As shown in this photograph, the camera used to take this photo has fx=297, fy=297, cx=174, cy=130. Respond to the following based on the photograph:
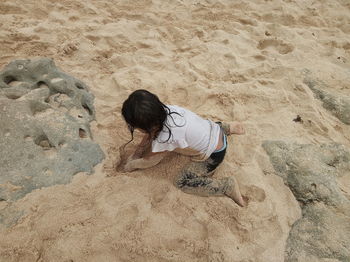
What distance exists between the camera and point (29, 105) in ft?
6.86

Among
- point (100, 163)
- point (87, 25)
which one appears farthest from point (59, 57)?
point (100, 163)

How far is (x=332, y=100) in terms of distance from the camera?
262 cm

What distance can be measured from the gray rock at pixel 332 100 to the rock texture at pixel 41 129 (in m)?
1.97

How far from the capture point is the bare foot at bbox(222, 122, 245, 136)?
2.27 metres

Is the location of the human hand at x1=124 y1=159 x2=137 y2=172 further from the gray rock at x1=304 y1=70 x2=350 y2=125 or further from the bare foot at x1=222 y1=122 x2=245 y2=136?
the gray rock at x1=304 y1=70 x2=350 y2=125

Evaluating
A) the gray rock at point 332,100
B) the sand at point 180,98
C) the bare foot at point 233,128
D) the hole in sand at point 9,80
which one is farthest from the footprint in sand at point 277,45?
the hole in sand at point 9,80

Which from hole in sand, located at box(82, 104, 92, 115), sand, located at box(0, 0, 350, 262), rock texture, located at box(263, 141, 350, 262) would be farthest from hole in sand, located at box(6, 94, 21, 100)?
rock texture, located at box(263, 141, 350, 262)

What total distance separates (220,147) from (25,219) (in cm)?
125

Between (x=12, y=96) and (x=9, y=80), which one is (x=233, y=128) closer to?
(x=12, y=96)

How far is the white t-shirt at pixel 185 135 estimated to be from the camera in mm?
1781

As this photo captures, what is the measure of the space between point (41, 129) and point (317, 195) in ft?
6.10

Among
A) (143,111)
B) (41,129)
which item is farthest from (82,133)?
(143,111)

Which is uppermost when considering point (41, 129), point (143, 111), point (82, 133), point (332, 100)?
point (143, 111)

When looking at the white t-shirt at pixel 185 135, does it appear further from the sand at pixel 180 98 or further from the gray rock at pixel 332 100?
the gray rock at pixel 332 100
